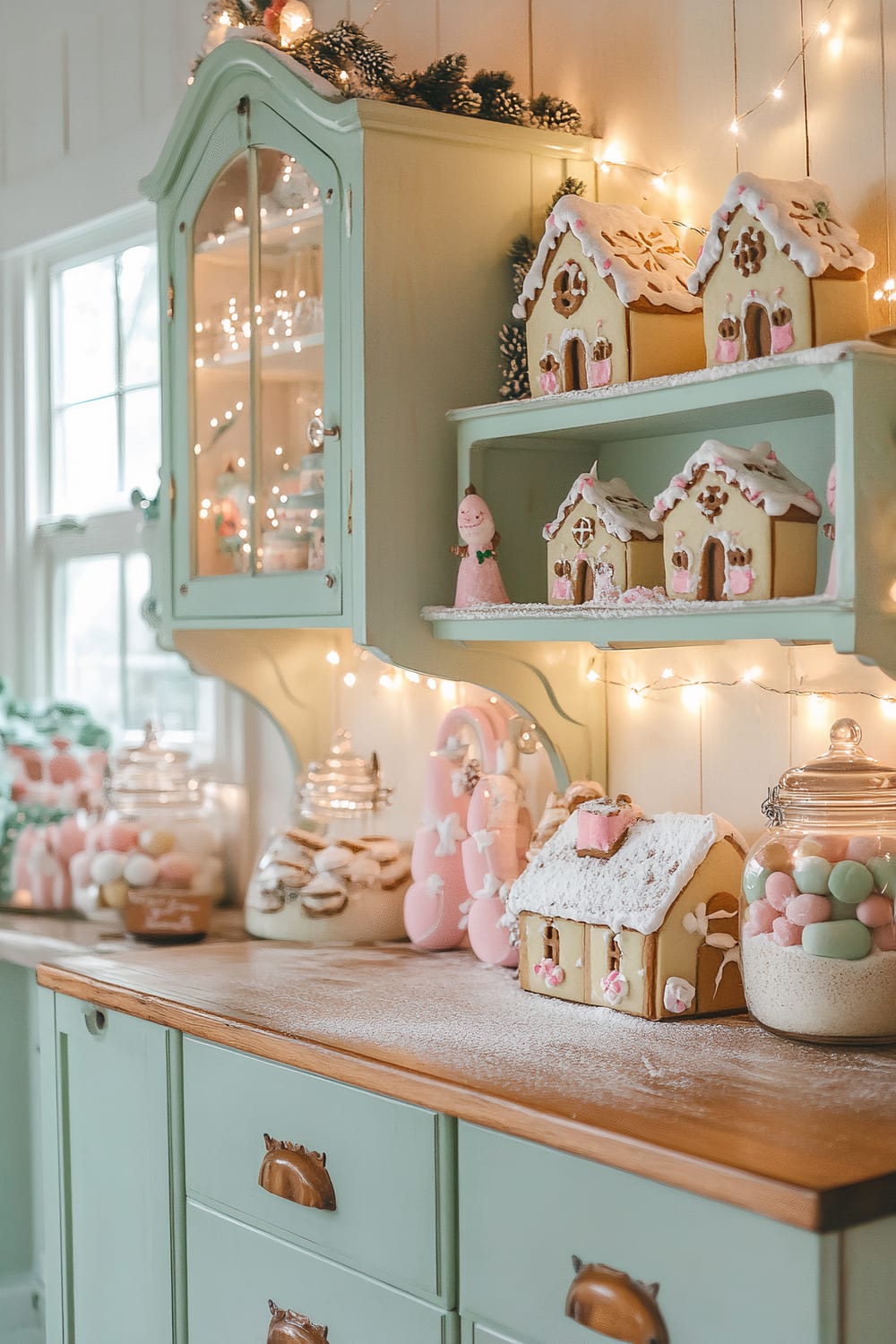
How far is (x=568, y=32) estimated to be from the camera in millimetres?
2271

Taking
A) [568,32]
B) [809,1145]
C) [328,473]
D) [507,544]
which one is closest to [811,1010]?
[809,1145]

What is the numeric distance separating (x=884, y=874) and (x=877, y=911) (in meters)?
0.04

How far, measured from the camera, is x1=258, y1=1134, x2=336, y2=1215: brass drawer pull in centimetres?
167

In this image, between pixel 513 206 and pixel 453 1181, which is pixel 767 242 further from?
pixel 453 1181

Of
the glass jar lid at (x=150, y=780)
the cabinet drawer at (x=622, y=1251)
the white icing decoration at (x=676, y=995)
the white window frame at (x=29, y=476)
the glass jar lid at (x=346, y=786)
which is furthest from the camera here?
the white window frame at (x=29, y=476)

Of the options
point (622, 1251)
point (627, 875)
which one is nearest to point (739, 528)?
point (627, 875)

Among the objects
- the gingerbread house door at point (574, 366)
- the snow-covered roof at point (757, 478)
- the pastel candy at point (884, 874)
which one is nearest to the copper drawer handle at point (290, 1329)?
the pastel candy at point (884, 874)

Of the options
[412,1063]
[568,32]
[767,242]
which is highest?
[568,32]

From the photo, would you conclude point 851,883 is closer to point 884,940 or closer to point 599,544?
point 884,940

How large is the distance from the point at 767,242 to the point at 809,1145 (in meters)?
0.95

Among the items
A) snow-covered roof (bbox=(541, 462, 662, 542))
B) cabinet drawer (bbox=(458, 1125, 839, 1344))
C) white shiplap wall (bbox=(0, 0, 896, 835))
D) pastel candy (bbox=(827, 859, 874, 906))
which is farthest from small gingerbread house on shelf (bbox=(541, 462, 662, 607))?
cabinet drawer (bbox=(458, 1125, 839, 1344))

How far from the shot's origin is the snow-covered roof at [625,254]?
1.87 metres

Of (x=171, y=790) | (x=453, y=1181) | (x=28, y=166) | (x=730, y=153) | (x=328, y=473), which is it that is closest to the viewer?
(x=453, y=1181)

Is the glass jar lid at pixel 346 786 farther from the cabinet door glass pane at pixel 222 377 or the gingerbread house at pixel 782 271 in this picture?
the gingerbread house at pixel 782 271
